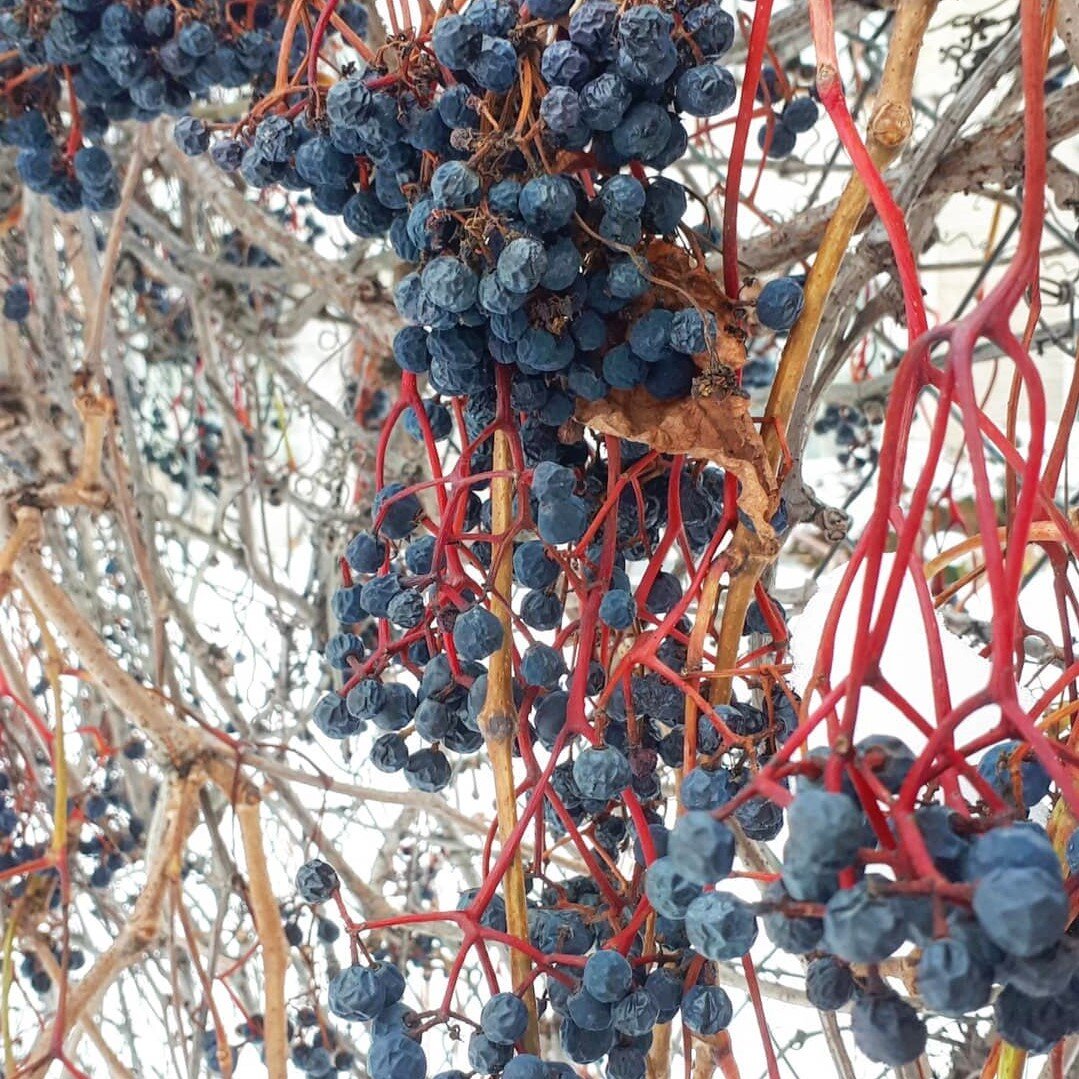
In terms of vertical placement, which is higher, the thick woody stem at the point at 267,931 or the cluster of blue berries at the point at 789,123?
the cluster of blue berries at the point at 789,123

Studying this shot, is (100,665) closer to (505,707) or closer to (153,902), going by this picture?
(153,902)

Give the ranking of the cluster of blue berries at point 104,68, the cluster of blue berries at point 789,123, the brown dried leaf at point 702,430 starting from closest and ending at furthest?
the brown dried leaf at point 702,430, the cluster of blue berries at point 104,68, the cluster of blue berries at point 789,123

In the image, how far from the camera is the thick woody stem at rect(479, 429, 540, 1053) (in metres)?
0.52

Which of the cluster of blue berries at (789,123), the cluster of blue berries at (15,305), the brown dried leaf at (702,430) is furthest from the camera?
the cluster of blue berries at (15,305)

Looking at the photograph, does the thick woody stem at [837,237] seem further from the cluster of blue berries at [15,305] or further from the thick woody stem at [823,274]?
the cluster of blue berries at [15,305]

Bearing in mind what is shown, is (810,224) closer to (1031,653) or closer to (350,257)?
(1031,653)

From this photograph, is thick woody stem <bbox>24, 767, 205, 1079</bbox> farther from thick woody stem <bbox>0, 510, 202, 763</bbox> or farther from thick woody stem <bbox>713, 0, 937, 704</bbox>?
thick woody stem <bbox>713, 0, 937, 704</bbox>

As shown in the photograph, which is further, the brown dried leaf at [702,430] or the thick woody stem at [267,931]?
the thick woody stem at [267,931]

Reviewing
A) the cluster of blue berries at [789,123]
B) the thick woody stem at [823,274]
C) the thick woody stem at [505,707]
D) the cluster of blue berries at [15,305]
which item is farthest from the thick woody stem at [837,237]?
the cluster of blue berries at [15,305]

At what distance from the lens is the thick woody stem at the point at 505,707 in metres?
0.52

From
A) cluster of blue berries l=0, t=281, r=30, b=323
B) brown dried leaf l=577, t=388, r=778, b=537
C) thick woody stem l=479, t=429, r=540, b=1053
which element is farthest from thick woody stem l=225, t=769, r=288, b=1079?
cluster of blue berries l=0, t=281, r=30, b=323

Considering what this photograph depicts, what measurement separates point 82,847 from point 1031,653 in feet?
3.48

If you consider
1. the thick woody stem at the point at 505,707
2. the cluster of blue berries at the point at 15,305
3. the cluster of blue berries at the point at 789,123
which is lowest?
the thick woody stem at the point at 505,707

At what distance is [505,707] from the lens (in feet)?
1.75
